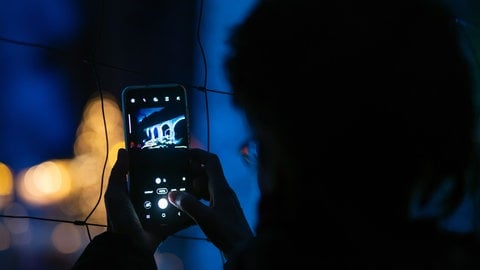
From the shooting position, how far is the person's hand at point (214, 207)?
0.62 metres

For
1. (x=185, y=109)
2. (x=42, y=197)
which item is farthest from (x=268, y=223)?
(x=42, y=197)

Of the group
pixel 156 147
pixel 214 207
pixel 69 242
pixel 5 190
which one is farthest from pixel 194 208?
pixel 5 190

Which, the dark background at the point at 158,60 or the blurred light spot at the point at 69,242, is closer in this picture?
the dark background at the point at 158,60

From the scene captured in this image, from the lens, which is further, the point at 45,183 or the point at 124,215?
the point at 45,183

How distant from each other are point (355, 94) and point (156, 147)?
464 mm

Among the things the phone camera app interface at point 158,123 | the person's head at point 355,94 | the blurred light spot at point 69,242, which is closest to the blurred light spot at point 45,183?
the blurred light spot at point 69,242

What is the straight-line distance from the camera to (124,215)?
0.64 metres

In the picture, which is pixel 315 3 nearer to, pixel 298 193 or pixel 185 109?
pixel 298 193

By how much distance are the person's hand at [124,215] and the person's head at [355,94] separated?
1.12ft

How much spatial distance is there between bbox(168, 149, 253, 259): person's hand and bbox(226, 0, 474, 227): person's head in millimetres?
262

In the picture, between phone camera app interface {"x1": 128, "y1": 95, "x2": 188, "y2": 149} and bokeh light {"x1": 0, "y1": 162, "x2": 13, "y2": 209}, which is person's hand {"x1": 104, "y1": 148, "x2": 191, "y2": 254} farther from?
bokeh light {"x1": 0, "y1": 162, "x2": 13, "y2": 209}

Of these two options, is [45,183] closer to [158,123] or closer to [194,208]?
Result: [158,123]

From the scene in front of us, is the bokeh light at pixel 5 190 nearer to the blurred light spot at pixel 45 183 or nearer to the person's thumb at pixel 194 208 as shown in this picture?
the blurred light spot at pixel 45 183

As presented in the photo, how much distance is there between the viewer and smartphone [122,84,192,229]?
0.70 m
